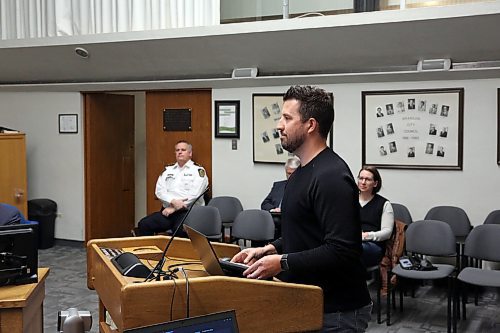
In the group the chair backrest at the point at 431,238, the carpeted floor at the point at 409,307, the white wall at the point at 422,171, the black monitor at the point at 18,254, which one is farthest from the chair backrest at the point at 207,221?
the black monitor at the point at 18,254

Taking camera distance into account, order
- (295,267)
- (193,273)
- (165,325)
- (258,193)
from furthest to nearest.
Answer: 1. (258,193)
2. (193,273)
3. (295,267)
4. (165,325)

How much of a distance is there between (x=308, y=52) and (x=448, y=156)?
1662 millimetres

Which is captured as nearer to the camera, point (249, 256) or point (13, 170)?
point (249, 256)

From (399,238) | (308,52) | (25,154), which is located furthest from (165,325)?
(25,154)

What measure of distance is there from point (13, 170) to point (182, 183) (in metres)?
2.29

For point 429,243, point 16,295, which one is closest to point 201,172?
point 429,243

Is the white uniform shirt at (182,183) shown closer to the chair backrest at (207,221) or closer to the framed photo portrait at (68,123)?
the chair backrest at (207,221)

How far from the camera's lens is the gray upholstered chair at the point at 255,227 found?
596 centimetres

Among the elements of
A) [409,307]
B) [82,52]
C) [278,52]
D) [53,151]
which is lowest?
[409,307]

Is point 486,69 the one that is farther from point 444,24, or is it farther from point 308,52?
point 308,52

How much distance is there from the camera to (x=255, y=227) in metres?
6.02

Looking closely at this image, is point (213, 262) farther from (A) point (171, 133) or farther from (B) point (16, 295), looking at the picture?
(A) point (171, 133)

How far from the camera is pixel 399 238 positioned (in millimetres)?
5480

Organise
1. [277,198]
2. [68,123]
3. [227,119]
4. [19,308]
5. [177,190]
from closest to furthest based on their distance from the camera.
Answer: [19,308] → [277,198] → [177,190] → [227,119] → [68,123]
